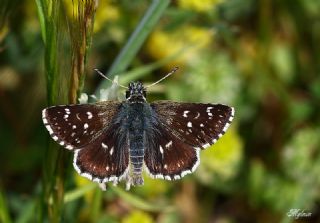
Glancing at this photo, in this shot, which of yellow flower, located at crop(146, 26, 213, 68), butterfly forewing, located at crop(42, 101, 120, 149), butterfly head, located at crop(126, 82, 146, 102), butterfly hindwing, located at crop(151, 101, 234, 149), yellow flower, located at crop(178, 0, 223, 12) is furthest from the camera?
yellow flower, located at crop(146, 26, 213, 68)

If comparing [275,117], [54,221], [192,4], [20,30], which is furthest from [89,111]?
[275,117]

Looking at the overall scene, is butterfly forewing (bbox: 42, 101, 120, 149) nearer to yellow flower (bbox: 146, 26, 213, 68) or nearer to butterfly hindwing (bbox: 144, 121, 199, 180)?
butterfly hindwing (bbox: 144, 121, 199, 180)

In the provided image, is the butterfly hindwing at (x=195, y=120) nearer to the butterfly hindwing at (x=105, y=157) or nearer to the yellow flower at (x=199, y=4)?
the butterfly hindwing at (x=105, y=157)

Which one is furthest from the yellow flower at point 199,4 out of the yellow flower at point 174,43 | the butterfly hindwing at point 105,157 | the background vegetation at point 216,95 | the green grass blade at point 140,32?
the butterfly hindwing at point 105,157

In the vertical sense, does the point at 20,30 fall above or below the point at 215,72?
above

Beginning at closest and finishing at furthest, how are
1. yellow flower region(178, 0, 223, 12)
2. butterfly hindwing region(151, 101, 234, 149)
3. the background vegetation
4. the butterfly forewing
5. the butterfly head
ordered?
the butterfly forewing → butterfly hindwing region(151, 101, 234, 149) → the butterfly head → yellow flower region(178, 0, 223, 12) → the background vegetation

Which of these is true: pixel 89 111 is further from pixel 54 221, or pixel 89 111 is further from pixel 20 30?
pixel 20 30

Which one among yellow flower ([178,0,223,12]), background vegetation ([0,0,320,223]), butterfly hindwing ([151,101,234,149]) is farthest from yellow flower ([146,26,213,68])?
butterfly hindwing ([151,101,234,149])
